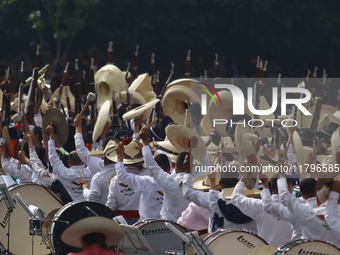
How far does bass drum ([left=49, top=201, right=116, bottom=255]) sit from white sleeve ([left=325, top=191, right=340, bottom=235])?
7.63 feet

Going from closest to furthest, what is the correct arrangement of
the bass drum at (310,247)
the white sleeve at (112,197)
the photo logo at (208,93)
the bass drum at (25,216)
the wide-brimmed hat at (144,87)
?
1. the bass drum at (310,247)
2. the bass drum at (25,216)
3. the white sleeve at (112,197)
4. the photo logo at (208,93)
5. the wide-brimmed hat at (144,87)

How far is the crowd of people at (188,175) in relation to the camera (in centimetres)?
1348

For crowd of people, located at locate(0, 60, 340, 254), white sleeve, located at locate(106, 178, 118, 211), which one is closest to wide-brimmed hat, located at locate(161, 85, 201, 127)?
crowd of people, located at locate(0, 60, 340, 254)

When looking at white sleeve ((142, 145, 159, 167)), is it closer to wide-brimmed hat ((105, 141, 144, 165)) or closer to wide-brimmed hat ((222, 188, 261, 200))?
wide-brimmed hat ((105, 141, 144, 165))

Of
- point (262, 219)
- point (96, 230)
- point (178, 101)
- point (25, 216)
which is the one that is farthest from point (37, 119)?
point (96, 230)

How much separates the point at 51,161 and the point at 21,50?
849 inches

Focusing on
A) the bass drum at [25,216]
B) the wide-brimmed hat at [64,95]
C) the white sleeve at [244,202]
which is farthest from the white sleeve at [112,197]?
the wide-brimmed hat at [64,95]

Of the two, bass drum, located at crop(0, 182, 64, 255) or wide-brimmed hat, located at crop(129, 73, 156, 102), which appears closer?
bass drum, located at crop(0, 182, 64, 255)

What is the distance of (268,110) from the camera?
18.8 m

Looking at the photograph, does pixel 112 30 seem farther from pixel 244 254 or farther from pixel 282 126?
pixel 244 254

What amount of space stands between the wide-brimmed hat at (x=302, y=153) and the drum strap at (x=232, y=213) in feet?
2.64

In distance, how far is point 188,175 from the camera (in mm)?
15008

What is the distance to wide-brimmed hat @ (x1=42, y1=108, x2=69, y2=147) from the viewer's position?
18.1 meters

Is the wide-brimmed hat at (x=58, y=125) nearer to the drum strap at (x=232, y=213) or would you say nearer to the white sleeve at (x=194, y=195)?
the white sleeve at (x=194, y=195)
